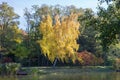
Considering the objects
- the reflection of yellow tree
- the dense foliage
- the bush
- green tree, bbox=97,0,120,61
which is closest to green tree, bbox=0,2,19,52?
the dense foliage

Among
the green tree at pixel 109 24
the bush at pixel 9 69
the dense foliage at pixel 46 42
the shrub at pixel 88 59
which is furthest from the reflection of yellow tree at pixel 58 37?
the green tree at pixel 109 24

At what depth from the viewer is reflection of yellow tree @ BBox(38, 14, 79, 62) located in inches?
2152

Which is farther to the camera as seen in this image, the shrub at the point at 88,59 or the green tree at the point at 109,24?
the shrub at the point at 88,59

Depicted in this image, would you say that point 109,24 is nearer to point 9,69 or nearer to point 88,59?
point 9,69

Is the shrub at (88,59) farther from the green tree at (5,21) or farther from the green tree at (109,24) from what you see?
the green tree at (109,24)

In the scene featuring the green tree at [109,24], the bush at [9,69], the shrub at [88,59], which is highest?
the green tree at [109,24]

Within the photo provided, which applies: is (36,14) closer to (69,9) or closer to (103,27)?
(69,9)

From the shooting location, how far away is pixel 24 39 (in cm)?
6050

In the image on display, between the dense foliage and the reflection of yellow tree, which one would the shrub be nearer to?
the dense foliage

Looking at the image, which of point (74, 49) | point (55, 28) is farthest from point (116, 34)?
point (74, 49)

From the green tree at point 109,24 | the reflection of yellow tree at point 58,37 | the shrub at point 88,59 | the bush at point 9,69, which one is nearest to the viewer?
the green tree at point 109,24

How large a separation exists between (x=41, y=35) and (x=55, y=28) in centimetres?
568

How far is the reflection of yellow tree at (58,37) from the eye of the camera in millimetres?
54656

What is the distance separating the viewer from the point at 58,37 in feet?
179
